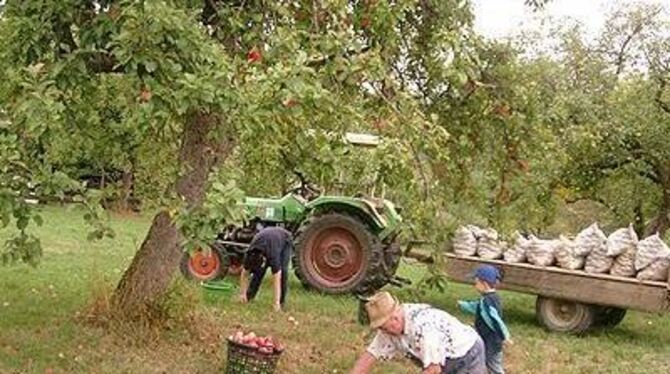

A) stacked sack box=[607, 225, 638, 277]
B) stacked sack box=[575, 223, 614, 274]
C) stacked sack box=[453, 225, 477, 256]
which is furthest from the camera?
stacked sack box=[453, 225, 477, 256]

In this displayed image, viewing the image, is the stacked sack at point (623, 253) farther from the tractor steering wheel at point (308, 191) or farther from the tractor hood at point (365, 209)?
the tractor steering wheel at point (308, 191)

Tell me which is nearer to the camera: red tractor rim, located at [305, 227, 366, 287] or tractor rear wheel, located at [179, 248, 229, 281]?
red tractor rim, located at [305, 227, 366, 287]

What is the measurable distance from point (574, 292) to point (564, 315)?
0.45 meters

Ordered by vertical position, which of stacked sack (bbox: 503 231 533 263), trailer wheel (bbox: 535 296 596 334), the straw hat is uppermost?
stacked sack (bbox: 503 231 533 263)

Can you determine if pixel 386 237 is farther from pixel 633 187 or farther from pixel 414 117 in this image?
pixel 633 187

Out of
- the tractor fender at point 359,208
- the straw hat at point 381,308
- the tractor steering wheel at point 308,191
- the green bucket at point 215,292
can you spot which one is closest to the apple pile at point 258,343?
the straw hat at point 381,308

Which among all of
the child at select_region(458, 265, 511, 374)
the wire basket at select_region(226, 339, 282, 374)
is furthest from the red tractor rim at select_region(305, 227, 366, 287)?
the wire basket at select_region(226, 339, 282, 374)

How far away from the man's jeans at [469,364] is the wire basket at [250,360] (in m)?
2.05

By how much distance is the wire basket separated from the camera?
6953 mm

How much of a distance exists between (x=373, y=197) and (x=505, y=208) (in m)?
4.10

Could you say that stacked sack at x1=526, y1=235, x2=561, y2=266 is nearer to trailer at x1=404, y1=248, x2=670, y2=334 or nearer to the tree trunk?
trailer at x1=404, y1=248, x2=670, y2=334

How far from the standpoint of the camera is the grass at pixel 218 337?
738 centimetres

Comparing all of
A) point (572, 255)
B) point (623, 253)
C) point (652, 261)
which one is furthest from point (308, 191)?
point (652, 261)

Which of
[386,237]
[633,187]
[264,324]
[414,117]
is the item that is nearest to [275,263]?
[264,324]
